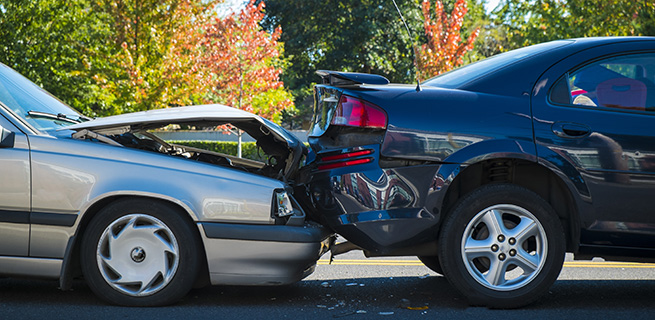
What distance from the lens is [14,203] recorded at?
13.6 feet

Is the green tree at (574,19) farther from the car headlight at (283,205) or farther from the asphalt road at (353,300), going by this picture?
the car headlight at (283,205)

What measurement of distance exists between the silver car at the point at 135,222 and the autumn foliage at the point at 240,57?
19.2 m

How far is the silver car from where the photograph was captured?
4.15 meters

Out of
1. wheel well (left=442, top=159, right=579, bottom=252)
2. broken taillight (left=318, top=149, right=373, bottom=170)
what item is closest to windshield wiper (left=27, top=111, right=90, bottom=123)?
broken taillight (left=318, top=149, right=373, bottom=170)

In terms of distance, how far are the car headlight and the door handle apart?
1.64m

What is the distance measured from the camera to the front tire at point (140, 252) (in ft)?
13.6

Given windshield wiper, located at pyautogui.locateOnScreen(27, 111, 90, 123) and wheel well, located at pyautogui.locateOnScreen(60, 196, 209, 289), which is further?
windshield wiper, located at pyautogui.locateOnScreen(27, 111, 90, 123)

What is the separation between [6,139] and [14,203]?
0.38 m

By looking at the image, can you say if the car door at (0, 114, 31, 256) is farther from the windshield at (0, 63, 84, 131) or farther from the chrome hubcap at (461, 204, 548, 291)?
the chrome hubcap at (461, 204, 548, 291)

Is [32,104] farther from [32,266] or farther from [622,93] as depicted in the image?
[622,93]

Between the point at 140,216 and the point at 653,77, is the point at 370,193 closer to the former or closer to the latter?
the point at 140,216

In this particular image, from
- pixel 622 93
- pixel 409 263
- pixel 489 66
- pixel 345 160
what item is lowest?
pixel 409 263

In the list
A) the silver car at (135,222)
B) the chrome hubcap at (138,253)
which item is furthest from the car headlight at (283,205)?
the chrome hubcap at (138,253)

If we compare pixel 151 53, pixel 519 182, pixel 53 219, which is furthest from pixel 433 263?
pixel 151 53
